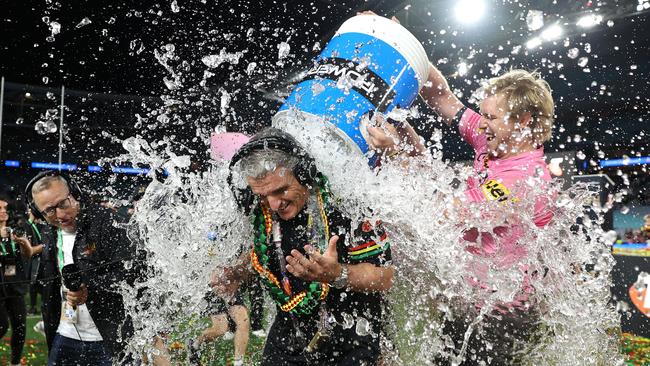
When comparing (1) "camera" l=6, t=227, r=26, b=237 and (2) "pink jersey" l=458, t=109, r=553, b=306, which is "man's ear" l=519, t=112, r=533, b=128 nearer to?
(2) "pink jersey" l=458, t=109, r=553, b=306

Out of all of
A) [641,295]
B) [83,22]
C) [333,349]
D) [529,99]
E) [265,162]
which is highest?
[83,22]

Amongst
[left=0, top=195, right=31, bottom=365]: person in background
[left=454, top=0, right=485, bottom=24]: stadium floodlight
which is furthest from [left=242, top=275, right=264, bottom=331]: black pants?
[left=454, top=0, right=485, bottom=24]: stadium floodlight

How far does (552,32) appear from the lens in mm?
6238

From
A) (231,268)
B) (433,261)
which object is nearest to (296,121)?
(231,268)

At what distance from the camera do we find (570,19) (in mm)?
6152

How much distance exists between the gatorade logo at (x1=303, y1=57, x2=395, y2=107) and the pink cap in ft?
1.33

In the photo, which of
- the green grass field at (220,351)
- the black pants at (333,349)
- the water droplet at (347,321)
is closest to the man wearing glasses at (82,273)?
the green grass field at (220,351)

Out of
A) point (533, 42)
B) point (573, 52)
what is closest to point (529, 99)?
point (533, 42)

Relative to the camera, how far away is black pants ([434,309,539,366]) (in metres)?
2.04

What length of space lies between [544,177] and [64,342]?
252 cm

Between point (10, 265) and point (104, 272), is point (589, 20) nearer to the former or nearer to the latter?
point (104, 272)

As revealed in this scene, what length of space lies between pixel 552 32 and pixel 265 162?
5745 mm

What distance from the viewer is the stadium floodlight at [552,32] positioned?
6.20 metres

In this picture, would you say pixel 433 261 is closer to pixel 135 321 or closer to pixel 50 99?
pixel 135 321
